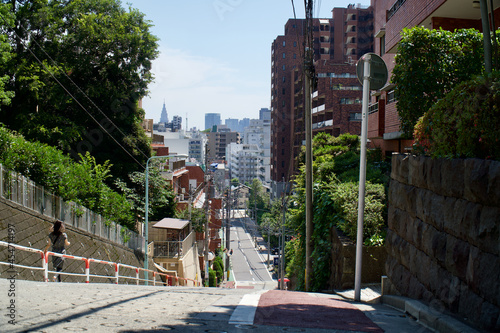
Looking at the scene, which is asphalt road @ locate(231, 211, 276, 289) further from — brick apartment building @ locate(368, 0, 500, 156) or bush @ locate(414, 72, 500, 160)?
bush @ locate(414, 72, 500, 160)

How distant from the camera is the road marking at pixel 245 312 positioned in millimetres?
5219

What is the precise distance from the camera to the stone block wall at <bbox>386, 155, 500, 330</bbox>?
4.72 meters

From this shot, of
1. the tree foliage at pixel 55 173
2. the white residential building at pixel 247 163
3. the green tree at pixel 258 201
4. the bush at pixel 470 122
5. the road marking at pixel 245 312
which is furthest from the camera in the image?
the white residential building at pixel 247 163

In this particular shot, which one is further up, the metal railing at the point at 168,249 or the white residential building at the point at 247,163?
the white residential building at the point at 247,163

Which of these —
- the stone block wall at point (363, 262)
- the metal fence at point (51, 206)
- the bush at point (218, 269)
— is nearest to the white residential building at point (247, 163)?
the bush at point (218, 269)

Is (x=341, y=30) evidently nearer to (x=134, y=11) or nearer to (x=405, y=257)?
(x=134, y=11)

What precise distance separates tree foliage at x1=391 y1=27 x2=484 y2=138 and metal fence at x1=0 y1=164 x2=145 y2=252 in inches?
460

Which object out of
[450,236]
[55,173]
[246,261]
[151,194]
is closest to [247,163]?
[246,261]

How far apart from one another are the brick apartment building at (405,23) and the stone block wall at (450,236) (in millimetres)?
8192

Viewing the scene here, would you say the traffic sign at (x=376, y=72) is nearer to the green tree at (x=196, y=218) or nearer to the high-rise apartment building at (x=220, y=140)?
the green tree at (x=196, y=218)

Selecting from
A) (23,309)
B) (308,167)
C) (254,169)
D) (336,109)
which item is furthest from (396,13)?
(254,169)

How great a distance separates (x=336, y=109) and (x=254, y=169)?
94.6m

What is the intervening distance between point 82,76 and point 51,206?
17.7 m

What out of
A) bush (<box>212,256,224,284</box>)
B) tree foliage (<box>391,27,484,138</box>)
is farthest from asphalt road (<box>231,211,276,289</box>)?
tree foliage (<box>391,27,484,138</box>)
